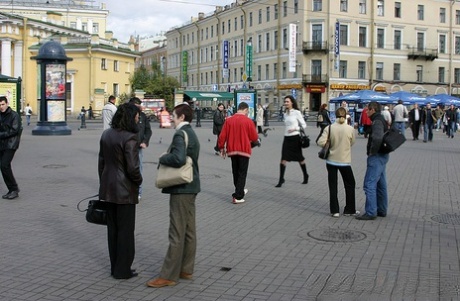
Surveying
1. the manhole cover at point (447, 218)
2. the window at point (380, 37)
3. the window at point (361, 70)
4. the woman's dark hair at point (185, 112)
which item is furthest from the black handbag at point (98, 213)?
the window at point (380, 37)

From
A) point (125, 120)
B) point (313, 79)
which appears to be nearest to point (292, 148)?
point (125, 120)

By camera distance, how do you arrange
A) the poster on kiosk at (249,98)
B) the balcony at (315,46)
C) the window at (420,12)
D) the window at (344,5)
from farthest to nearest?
1. the window at (420,12)
2. the window at (344,5)
3. the balcony at (315,46)
4. the poster on kiosk at (249,98)

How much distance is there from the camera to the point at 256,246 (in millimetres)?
7035

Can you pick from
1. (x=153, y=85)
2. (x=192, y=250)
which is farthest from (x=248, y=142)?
(x=153, y=85)

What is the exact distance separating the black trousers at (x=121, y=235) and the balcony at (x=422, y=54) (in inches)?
2464

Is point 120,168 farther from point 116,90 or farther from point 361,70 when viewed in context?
point 361,70

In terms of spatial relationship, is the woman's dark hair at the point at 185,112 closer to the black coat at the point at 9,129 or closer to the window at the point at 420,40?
the black coat at the point at 9,129

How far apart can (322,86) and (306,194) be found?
1914 inches

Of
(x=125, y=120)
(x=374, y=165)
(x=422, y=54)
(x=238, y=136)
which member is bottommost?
(x=374, y=165)

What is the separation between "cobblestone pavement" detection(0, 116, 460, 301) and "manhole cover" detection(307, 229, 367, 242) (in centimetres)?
3

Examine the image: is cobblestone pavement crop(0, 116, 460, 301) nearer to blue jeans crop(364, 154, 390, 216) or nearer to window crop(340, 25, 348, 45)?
blue jeans crop(364, 154, 390, 216)

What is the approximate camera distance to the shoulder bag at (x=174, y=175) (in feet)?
17.4

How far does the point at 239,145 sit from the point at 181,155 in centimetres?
476

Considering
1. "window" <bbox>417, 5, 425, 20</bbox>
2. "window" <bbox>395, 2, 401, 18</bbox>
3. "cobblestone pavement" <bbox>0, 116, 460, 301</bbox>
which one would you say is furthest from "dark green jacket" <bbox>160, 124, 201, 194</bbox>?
"window" <bbox>417, 5, 425, 20</bbox>
